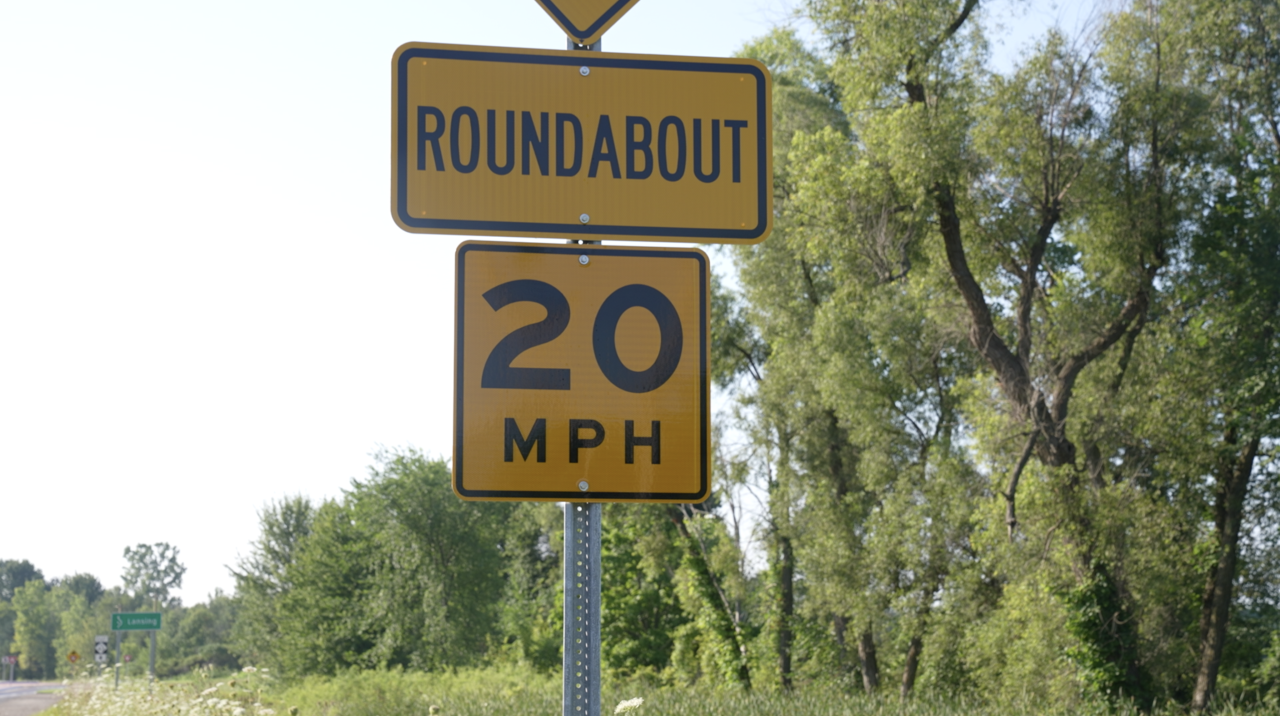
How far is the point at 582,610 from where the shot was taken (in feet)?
7.27

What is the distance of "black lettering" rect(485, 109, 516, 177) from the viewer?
2365 mm

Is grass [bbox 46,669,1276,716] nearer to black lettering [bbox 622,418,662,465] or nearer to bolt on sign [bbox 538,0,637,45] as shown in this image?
black lettering [bbox 622,418,662,465]

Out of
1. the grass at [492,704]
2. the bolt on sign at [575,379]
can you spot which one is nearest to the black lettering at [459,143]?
the bolt on sign at [575,379]

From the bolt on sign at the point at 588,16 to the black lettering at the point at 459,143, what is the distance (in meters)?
0.32

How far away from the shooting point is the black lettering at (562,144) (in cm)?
238

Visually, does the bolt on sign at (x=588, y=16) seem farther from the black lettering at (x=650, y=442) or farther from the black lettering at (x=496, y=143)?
the black lettering at (x=650, y=442)

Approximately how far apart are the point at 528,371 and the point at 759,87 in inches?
35.8

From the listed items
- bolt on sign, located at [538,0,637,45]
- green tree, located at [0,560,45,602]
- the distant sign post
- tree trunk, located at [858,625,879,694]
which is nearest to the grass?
bolt on sign, located at [538,0,637,45]

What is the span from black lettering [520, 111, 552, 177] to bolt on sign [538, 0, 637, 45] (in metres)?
0.23

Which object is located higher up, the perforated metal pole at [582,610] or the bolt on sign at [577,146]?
the bolt on sign at [577,146]

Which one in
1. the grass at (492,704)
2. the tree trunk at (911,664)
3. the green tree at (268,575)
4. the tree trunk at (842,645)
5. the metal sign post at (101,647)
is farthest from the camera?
the green tree at (268,575)

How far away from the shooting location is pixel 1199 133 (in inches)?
632

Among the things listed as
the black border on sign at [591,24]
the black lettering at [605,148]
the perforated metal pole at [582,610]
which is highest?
the black border on sign at [591,24]

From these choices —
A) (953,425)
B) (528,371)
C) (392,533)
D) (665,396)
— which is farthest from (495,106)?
(392,533)
